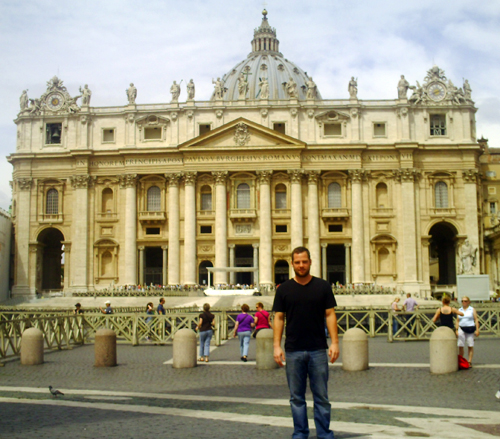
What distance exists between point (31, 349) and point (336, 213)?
163 ft

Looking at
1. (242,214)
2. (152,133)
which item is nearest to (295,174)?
(242,214)

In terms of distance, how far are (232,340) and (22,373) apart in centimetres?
1197

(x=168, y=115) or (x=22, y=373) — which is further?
(x=168, y=115)

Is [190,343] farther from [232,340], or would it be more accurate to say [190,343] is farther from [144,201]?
[144,201]

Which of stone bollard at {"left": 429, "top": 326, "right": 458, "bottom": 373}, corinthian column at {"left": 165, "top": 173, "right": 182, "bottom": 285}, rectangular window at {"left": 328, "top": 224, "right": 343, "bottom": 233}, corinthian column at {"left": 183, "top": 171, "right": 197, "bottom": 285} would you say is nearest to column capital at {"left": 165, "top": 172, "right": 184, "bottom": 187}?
corinthian column at {"left": 165, "top": 173, "right": 182, "bottom": 285}

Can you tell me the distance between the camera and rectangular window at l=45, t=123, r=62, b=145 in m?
70.6

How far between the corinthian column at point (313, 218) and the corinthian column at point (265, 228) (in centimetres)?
392

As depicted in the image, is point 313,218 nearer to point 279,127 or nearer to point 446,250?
point 279,127

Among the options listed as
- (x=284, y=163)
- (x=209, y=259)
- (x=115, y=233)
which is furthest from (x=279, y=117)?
(x=115, y=233)

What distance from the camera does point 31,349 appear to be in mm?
19031

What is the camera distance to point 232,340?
1113 inches

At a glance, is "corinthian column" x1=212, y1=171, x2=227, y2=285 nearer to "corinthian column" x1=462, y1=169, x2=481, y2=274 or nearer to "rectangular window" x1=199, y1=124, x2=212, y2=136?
"rectangular window" x1=199, y1=124, x2=212, y2=136

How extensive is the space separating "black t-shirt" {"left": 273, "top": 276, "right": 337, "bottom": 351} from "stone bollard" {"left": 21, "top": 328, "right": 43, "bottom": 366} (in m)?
12.2

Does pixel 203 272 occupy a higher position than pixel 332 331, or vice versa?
pixel 203 272
